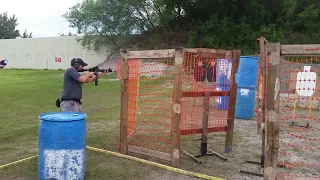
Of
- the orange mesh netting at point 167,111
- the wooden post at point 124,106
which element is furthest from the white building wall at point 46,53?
the wooden post at point 124,106

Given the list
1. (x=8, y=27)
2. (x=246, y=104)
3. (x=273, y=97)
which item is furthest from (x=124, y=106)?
(x=8, y=27)

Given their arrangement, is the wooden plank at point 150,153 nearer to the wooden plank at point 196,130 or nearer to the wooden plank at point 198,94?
the wooden plank at point 196,130

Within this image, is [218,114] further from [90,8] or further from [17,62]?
[17,62]

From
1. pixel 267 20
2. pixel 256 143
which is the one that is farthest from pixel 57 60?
pixel 256 143

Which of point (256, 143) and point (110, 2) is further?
point (110, 2)

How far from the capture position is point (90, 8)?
39.4m

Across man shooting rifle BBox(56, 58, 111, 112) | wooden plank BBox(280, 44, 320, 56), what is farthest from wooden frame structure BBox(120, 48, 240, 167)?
wooden plank BBox(280, 44, 320, 56)

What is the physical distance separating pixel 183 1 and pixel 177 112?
1312 inches

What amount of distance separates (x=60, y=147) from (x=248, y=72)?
23.6 feet

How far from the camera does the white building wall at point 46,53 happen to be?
133 ft

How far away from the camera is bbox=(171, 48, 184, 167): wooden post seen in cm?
552

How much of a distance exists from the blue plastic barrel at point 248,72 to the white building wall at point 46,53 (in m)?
30.6

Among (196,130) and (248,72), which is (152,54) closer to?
(196,130)

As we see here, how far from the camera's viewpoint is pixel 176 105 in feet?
18.4
